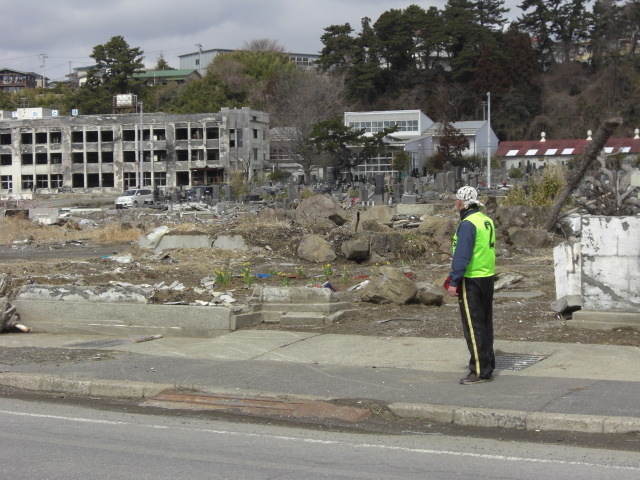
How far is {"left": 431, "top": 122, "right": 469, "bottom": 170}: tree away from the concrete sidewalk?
204ft

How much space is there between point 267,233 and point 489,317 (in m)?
15.5

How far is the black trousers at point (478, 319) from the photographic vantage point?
874 cm

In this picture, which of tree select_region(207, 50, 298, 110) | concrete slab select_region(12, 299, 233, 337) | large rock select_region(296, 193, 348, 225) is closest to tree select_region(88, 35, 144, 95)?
tree select_region(207, 50, 298, 110)

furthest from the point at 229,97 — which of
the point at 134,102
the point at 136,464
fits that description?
the point at 136,464

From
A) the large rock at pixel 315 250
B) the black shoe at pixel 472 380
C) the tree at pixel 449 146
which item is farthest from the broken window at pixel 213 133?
the black shoe at pixel 472 380

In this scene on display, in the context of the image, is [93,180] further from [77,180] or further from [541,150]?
[541,150]

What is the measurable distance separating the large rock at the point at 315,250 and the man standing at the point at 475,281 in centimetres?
1273

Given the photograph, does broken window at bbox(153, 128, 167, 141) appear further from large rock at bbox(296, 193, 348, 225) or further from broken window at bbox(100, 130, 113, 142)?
large rock at bbox(296, 193, 348, 225)

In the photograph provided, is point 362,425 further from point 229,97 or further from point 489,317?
point 229,97

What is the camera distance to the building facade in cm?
8575

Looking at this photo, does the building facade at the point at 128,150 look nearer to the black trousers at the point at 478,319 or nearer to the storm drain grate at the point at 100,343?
the storm drain grate at the point at 100,343

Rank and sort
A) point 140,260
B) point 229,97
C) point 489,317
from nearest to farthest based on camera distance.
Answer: point 489,317, point 140,260, point 229,97

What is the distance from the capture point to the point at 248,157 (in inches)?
3337

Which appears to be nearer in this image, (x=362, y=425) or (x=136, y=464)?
(x=136, y=464)
